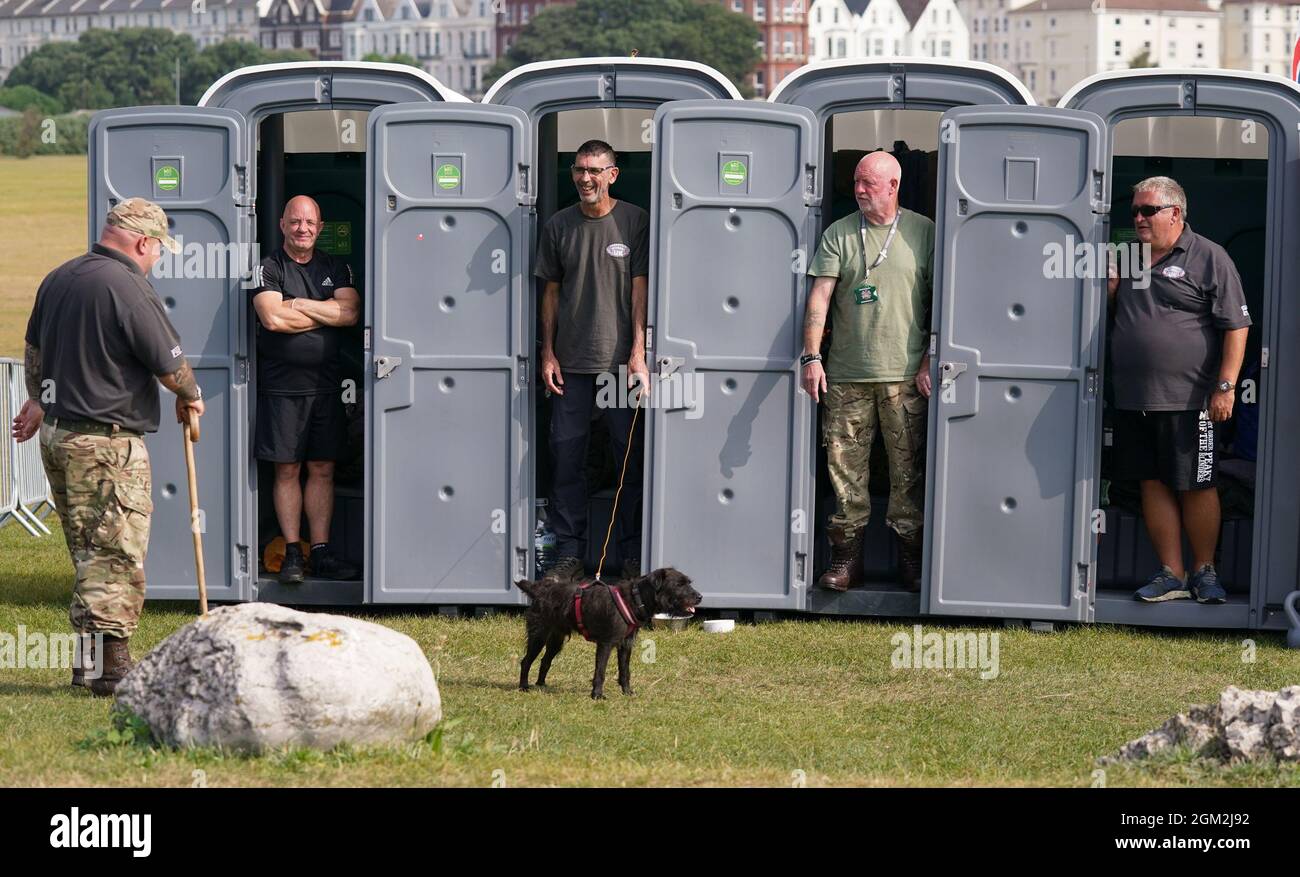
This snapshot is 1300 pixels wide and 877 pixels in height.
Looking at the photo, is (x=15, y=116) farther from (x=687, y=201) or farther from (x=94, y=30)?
(x=687, y=201)

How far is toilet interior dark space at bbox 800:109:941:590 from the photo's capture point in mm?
8531

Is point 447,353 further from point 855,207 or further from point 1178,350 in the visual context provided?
point 1178,350

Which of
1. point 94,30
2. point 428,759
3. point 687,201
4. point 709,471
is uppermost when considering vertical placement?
point 94,30

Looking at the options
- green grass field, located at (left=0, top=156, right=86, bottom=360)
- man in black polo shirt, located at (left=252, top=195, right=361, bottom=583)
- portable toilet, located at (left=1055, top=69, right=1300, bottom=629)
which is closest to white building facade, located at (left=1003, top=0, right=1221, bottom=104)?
green grass field, located at (left=0, top=156, right=86, bottom=360)

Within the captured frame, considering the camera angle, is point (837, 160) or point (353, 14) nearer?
point (837, 160)

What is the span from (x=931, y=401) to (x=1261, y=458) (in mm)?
1420

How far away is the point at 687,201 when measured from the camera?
7977mm

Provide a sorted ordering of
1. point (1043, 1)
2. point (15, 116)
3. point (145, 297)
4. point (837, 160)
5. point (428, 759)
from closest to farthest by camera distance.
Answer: point (428, 759), point (145, 297), point (837, 160), point (15, 116), point (1043, 1)

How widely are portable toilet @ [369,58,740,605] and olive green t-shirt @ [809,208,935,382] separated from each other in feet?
2.75

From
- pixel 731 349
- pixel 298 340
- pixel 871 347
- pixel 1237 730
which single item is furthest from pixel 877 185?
pixel 1237 730

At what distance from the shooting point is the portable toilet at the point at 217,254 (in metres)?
8.16

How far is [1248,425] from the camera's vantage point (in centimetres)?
833

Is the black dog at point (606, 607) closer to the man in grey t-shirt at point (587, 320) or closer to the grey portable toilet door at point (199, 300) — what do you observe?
the man in grey t-shirt at point (587, 320)

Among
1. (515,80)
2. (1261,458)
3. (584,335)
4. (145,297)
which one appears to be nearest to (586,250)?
(584,335)
